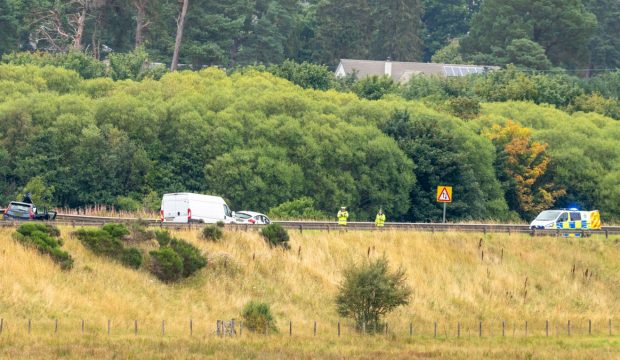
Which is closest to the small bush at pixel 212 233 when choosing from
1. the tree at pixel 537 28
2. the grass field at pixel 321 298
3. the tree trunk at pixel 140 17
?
the grass field at pixel 321 298

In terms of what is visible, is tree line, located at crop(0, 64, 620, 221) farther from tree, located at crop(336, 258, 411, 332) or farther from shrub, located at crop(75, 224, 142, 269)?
tree, located at crop(336, 258, 411, 332)

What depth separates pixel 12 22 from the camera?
441 feet

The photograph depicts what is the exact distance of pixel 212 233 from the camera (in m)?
64.4

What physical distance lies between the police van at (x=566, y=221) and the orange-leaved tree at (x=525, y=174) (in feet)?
70.8

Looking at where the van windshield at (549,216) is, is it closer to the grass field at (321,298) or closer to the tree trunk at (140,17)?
the grass field at (321,298)

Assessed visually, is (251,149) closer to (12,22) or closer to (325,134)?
(325,134)

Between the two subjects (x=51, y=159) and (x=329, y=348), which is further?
(x=51, y=159)

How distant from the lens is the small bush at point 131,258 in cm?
6075

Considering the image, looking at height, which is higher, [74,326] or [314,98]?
[314,98]

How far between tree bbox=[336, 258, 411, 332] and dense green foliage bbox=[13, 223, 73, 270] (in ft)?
34.5

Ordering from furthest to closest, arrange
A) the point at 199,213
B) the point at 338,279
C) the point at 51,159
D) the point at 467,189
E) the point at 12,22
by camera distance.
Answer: the point at 12,22 < the point at 467,189 < the point at 51,159 < the point at 199,213 < the point at 338,279

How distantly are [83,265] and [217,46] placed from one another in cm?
8489

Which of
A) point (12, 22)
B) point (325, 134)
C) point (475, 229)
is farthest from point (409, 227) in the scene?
point (12, 22)

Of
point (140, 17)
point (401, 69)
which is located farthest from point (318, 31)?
point (140, 17)
